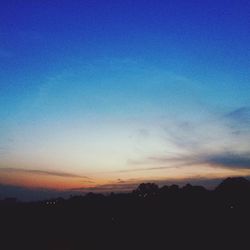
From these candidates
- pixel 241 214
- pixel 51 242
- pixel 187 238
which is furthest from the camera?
pixel 241 214

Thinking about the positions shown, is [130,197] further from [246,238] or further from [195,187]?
[246,238]

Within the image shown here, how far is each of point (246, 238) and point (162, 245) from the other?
410 inches

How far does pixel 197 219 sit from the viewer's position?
58469 mm

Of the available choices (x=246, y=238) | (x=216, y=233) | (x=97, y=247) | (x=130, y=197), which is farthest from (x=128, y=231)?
(x=130, y=197)

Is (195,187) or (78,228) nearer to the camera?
(78,228)

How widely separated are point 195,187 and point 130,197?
914 inches

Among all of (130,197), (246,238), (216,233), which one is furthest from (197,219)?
(130,197)

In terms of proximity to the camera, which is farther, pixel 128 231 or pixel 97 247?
pixel 128 231

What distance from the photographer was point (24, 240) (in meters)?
52.8

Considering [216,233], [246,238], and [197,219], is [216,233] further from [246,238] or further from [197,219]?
[197,219]

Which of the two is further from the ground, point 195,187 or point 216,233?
point 195,187

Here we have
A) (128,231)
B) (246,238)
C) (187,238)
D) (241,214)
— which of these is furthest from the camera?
(241,214)

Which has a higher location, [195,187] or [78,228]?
[195,187]

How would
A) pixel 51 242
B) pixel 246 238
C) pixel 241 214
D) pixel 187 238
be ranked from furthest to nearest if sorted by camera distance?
pixel 241 214 → pixel 51 242 → pixel 187 238 → pixel 246 238
